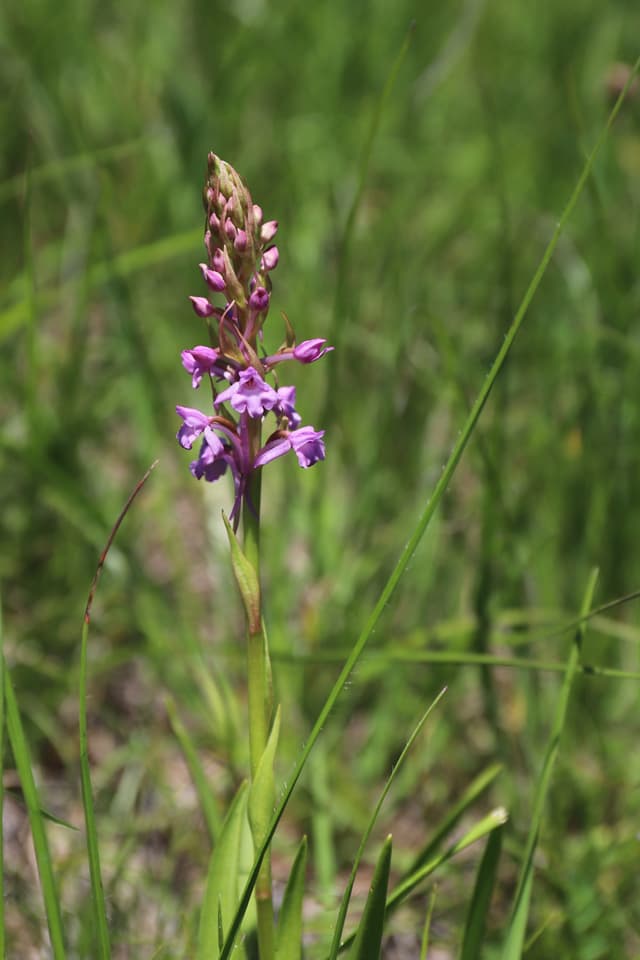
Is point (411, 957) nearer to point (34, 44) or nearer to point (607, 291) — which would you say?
point (607, 291)

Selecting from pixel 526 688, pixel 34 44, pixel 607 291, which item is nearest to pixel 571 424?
pixel 607 291

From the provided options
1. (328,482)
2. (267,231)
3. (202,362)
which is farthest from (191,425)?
(328,482)

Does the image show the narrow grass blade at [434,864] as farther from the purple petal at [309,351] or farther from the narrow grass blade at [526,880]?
the purple petal at [309,351]

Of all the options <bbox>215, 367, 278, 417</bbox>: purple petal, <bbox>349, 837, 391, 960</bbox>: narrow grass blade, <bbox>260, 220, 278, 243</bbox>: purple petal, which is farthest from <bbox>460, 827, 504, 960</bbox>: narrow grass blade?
<bbox>260, 220, 278, 243</bbox>: purple petal

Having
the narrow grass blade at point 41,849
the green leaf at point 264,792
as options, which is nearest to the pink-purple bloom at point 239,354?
the green leaf at point 264,792

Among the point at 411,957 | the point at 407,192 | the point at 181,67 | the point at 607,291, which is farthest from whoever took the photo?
the point at 181,67

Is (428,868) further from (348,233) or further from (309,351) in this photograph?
(348,233)
